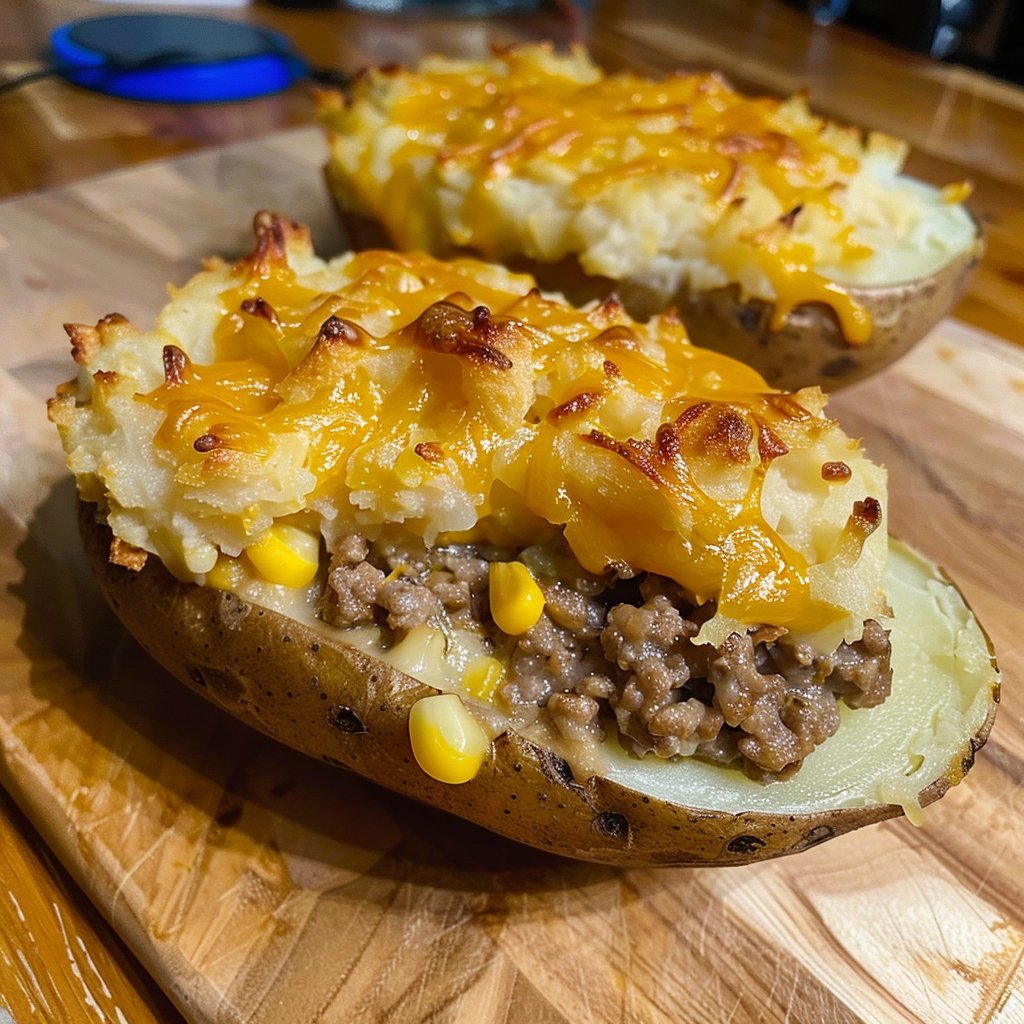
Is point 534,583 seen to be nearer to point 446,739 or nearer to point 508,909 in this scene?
point 446,739

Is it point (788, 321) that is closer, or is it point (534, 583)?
point (534, 583)

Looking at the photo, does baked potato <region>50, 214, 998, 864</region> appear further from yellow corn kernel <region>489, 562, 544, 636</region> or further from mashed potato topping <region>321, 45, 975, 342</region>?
mashed potato topping <region>321, 45, 975, 342</region>

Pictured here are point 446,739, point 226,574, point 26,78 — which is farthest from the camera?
point 26,78

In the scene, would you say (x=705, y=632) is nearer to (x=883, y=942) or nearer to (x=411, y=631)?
(x=411, y=631)

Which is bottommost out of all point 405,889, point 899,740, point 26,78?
point 405,889

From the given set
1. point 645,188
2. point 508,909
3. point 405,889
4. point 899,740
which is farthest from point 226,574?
point 645,188

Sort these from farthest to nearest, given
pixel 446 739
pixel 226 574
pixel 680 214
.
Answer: pixel 680 214
pixel 226 574
pixel 446 739

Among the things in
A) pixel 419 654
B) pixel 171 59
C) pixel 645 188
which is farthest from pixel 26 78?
pixel 419 654

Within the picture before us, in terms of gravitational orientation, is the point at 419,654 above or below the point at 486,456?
below
